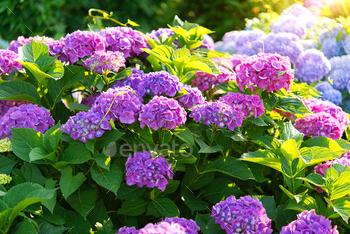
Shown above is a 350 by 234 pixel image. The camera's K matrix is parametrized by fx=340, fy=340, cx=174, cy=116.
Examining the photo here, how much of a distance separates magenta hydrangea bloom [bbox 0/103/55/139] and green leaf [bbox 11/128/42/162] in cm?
9

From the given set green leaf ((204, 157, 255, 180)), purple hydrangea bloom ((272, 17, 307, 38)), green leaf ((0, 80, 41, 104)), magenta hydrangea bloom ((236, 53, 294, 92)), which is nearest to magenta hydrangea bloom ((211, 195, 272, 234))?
green leaf ((204, 157, 255, 180))

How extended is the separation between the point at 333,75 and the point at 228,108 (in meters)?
2.02

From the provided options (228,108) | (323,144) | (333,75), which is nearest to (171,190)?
(228,108)

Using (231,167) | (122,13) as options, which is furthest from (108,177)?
(122,13)

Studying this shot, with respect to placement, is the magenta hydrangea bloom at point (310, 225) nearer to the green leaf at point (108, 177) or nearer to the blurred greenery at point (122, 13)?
the green leaf at point (108, 177)

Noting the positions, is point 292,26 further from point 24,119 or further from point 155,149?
point 24,119

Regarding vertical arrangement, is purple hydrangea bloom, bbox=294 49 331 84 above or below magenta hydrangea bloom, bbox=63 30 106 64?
below

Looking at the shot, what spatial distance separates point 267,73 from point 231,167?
21.1 inches

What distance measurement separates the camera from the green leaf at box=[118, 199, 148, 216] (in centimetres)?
172

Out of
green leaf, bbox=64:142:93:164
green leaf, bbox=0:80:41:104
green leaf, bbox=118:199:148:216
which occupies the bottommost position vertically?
green leaf, bbox=118:199:148:216

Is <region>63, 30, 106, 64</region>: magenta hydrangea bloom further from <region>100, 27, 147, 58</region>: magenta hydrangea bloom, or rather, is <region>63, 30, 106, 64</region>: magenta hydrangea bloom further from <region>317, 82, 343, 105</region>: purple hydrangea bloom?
<region>317, 82, 343, 105</region>: purple hydrangea bloom

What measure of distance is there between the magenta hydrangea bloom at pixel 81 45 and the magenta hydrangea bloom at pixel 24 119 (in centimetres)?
44

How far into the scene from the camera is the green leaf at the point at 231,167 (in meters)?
1.69

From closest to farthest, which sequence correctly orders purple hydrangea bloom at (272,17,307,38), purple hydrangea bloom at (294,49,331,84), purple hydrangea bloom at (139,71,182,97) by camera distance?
purple hydrangea bloom at (139,71,182,97), purple hydrangea bloom at (294,49,331,84), purple hydrangea bloom at (272,17,307,38)
